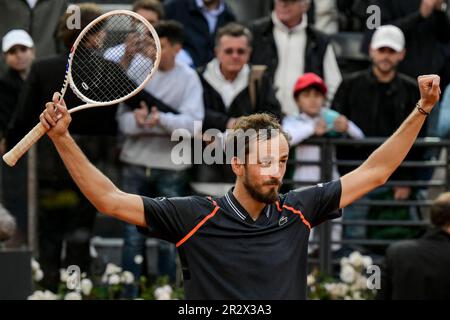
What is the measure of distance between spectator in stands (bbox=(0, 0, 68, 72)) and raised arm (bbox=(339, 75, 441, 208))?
14.1 ft

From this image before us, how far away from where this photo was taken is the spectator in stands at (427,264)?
7.54m

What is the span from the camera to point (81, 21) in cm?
832

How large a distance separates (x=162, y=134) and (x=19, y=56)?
4.37 ft

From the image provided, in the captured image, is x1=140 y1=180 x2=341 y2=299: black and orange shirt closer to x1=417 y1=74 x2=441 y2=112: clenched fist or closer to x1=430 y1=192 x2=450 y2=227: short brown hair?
x1=417 y1=74 x2=441 y2=112: clenched fist

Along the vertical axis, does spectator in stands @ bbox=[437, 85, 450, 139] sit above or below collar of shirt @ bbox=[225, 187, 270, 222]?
above

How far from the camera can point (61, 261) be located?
29.0 feet

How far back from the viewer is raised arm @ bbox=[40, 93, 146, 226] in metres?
4.90

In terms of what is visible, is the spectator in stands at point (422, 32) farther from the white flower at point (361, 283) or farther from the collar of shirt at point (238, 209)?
the collar of shirt at point (238, 209)

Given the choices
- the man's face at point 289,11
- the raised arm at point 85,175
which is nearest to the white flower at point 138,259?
the man's face at point 289,11

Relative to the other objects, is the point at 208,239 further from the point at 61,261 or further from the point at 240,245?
the point at 61,261

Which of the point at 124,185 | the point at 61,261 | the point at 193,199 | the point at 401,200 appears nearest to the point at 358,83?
the point at 401,200

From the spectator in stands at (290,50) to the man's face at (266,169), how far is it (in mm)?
4189

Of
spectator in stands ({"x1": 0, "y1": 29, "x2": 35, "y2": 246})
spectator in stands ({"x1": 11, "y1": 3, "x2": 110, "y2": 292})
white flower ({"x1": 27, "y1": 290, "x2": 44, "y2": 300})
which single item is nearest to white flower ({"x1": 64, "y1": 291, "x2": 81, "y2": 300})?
white flower ({"x1": 27, "y1": 290, "x2": 44, "y2": 300})

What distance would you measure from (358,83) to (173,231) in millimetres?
4402
